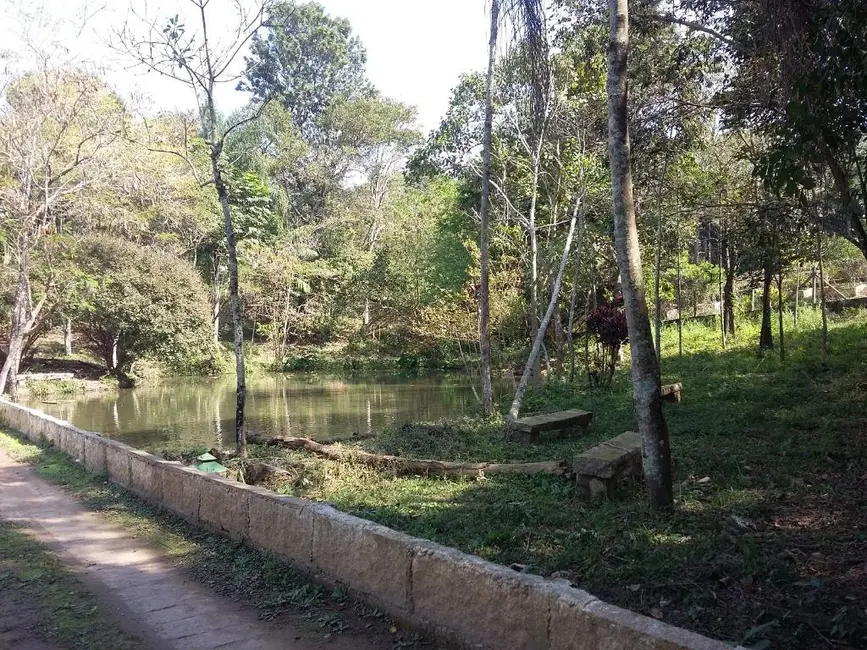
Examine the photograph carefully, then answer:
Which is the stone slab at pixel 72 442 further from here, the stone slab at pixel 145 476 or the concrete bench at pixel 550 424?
the concrete bench at pixel 550 424

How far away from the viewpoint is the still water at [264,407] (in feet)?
49.3

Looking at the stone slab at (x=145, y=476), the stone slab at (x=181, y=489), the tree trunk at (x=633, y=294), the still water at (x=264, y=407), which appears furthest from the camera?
the still water at (x=264, y=407)

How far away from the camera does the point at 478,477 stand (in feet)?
25.4

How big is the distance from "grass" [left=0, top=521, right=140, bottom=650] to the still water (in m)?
8.00

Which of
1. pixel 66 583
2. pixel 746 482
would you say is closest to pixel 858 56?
pixel 746 482

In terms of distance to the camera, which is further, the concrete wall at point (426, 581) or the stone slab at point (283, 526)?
the stone slab at point (283, 526)

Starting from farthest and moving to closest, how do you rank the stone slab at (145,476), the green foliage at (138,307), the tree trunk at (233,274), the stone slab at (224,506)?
1. the green foliage at (138,307)
2. the tree trunk at (233,274)
3. the stone slab at (145,476)
4. the stone slab at (224,506)

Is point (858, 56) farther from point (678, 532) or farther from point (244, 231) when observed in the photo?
point (244, 231)

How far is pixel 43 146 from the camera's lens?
1659cm

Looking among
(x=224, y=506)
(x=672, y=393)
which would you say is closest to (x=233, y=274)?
(x=224, y=506)

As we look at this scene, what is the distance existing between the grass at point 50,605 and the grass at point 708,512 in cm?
213

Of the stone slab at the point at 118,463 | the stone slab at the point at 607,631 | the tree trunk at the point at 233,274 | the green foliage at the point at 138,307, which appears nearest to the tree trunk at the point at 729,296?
the tree trunk at the point at 233,274

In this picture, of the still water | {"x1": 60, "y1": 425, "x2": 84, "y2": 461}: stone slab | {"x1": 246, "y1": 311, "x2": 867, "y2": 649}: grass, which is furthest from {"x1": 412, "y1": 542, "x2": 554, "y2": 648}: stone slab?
the still water

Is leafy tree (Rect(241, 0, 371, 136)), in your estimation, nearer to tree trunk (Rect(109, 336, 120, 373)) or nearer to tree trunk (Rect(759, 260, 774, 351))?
tree trunk (Rect(109, 336, 120, 373))
